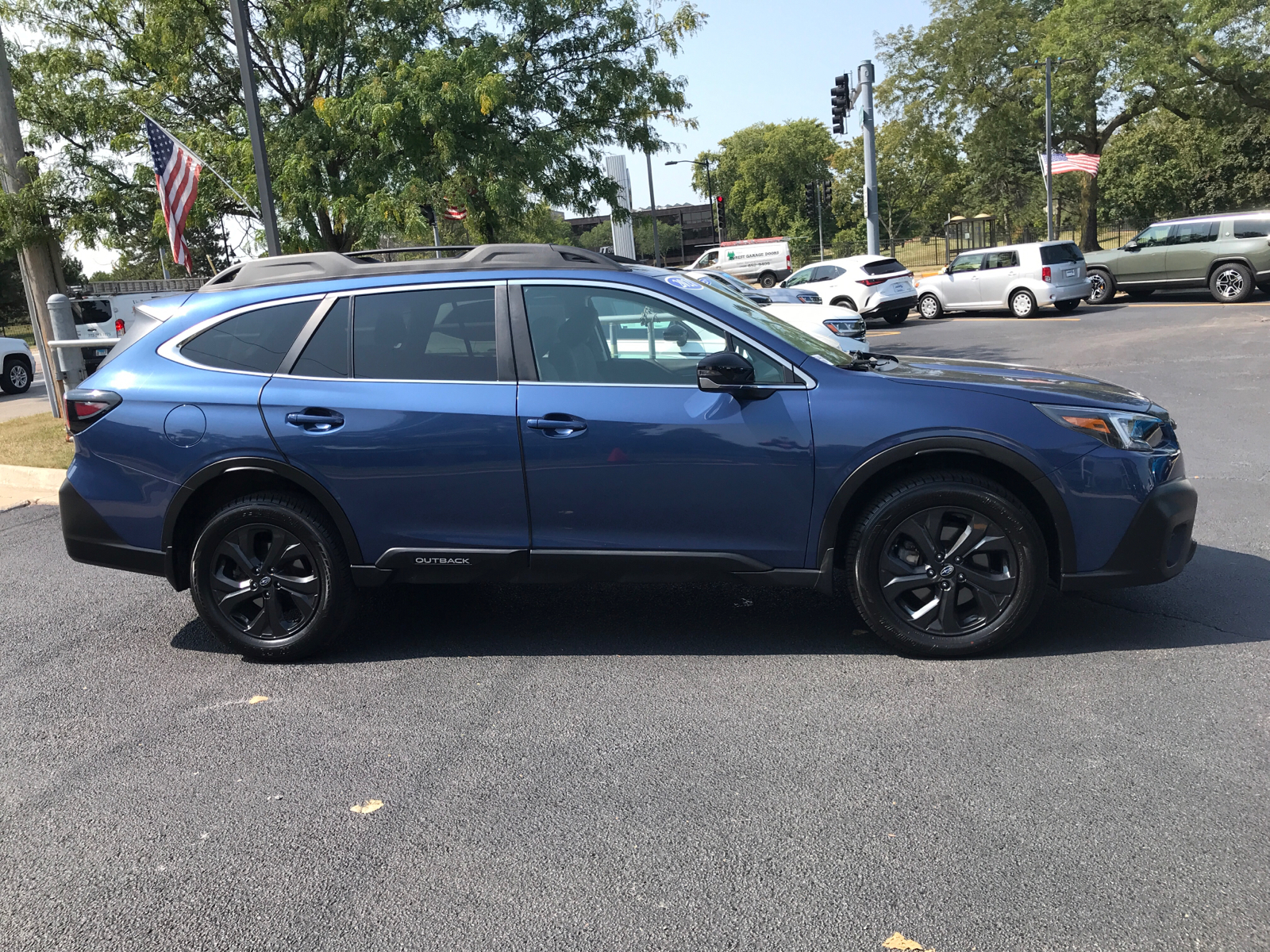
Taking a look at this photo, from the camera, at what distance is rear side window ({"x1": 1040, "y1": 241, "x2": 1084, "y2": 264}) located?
21812 millimetres

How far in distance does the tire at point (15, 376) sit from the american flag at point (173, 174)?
10293mm

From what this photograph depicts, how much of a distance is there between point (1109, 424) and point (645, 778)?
234 centimetres

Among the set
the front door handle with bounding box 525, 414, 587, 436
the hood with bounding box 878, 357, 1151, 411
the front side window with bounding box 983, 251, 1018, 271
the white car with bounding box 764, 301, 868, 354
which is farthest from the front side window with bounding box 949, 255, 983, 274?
the front door handle with bounding box 525, 414, 587, 436

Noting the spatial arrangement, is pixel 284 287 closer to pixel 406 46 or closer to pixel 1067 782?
pixel 1067 782

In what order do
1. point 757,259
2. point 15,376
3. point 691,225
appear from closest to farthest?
point 15,376
point 757,259
point 691,225

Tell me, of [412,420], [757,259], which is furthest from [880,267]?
[757,259]

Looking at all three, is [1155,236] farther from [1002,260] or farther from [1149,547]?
[1149,547]

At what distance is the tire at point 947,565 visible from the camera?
13.7ft

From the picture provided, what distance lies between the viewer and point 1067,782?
10.8 ft

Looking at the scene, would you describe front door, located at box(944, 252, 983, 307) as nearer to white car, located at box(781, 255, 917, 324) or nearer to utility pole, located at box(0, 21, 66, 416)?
white car, located at box(781, 255, 917, 324)

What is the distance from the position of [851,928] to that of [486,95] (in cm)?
1122

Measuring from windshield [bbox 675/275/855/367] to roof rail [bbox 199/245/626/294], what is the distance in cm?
37

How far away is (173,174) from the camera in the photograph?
11781 mm

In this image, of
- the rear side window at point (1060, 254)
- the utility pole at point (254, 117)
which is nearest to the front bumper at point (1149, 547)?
the utility pole at point (254, 117)
